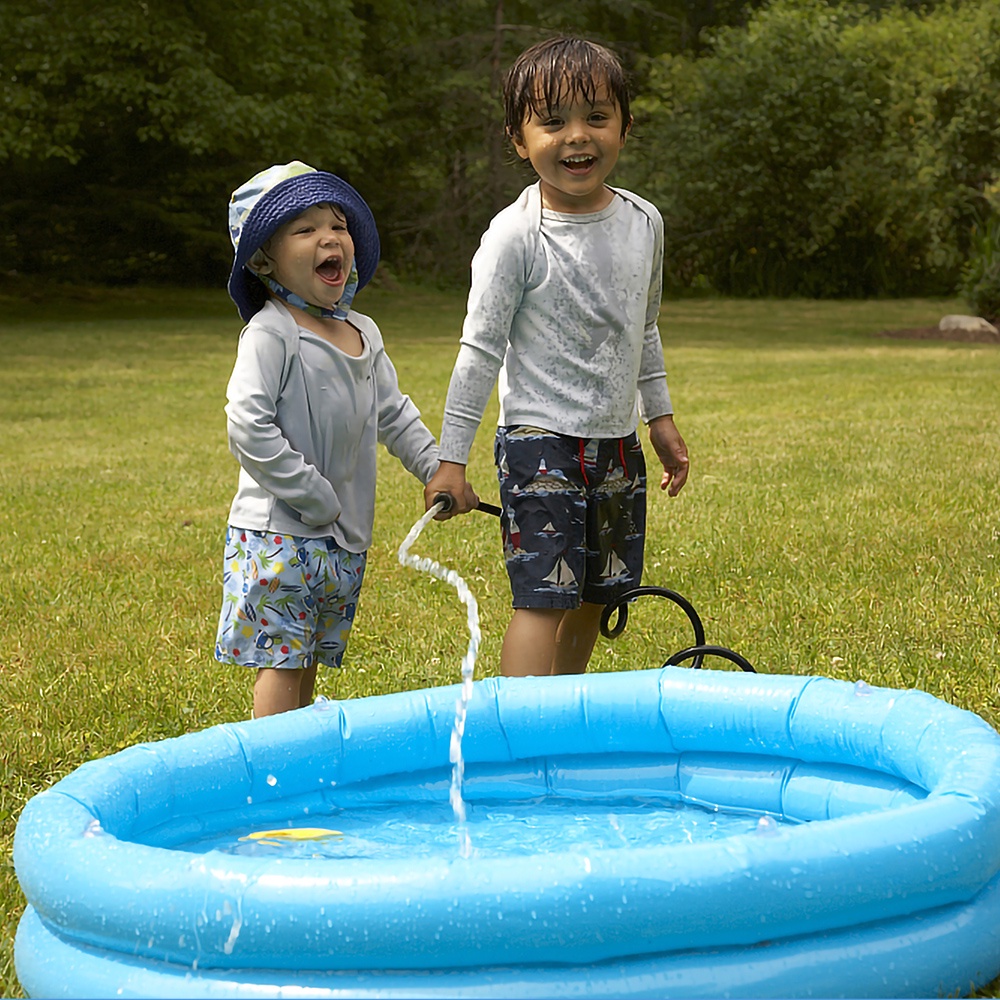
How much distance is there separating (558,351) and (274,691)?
3.33ft

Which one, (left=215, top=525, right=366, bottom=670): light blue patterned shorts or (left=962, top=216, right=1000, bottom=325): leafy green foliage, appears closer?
(left=215, top=525, right=366, bottom=670): light blue patterned shorts

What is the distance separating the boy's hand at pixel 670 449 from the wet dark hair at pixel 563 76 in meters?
0.75

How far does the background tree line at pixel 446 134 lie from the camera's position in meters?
19.8

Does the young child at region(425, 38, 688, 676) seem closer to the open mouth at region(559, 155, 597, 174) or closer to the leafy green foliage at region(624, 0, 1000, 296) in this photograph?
the open mouth at region(559, 155, 597, 174)

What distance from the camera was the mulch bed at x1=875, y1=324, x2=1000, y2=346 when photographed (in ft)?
53.2

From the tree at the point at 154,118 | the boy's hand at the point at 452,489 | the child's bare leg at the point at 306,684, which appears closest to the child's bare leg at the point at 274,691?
the child's bare leg at the point at 306,684

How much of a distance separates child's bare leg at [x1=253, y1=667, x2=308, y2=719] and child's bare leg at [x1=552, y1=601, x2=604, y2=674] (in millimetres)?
707

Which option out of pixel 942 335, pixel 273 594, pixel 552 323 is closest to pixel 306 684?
pixel 273 594

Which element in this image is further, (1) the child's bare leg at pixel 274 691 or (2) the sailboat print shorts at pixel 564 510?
(2) the sailboat print shorts at pixel 564 510

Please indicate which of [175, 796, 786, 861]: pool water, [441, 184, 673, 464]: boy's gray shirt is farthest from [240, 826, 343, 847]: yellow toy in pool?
[441, 184, 673, 464]: boy's gray shirt

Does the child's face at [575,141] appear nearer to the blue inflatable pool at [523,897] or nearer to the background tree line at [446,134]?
the blue inflatable pool at [523,897]

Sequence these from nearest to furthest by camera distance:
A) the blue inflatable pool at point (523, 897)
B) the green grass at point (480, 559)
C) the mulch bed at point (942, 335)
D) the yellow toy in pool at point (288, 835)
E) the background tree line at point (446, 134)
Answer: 1. the blue inflatable pool at point (523, 897)
2. the yellow toy in pool at point (288, 835)
3. the green grass at point (480, 559)
4. the mulch bed at point (942, 335)
5. the background tree line at point (446, 134)

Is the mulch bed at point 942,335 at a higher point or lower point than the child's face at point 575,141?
lower

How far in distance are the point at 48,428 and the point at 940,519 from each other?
6389 millimetres
